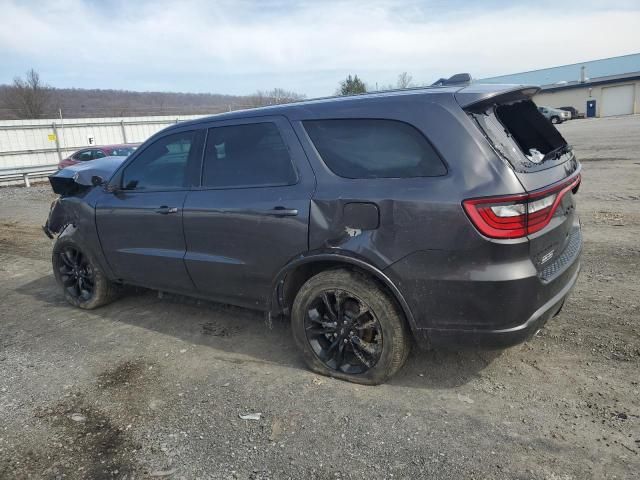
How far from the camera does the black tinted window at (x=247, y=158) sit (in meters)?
3.46

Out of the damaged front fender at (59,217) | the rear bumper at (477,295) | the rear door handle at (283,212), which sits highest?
the rear door handle at (283,212)

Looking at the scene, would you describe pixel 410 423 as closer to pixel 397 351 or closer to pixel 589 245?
pixel 397 351

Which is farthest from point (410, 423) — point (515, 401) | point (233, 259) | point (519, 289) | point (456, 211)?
point (233, 259)

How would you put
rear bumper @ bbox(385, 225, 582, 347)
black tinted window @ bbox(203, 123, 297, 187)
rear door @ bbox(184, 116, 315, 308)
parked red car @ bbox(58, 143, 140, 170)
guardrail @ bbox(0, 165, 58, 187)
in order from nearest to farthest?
rear bumper @ bbox(385, 225, 582, 347)
rear door @ bbox(184, 116, 315, 308)
black tinted window @ bbox(203, 123, 297, 187)
parked red car @ bbox(58, 143, 140, 170)
guardrail @ bbox(0, 165, 58, 187)

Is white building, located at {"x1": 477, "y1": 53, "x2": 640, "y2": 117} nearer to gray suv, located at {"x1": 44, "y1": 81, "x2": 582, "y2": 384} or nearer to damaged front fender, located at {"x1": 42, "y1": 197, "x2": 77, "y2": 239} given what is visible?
damaged front fender, located at {"x1": 42, "y1": 197, "x2": 77, "y2": 239}

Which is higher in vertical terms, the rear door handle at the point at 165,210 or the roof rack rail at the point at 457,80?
the roof rack rail at the point at 457,80

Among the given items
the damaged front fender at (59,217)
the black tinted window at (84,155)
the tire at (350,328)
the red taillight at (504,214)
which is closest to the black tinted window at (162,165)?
the damaged front fender at (59,217)

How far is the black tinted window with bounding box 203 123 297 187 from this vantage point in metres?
3.46

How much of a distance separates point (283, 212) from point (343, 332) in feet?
2.93

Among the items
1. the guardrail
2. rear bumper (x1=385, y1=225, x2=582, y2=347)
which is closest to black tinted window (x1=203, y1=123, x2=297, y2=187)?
rear bumper (x1=385, y1=225, x2=582, y2=347)

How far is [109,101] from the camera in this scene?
66.0 m

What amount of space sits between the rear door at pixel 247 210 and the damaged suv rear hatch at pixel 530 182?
1.12 meters

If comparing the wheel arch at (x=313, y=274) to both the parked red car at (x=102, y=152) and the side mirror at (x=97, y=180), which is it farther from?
the parked red car at (x=102, y=152)

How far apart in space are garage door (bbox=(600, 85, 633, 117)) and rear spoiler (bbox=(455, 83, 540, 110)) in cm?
5424
